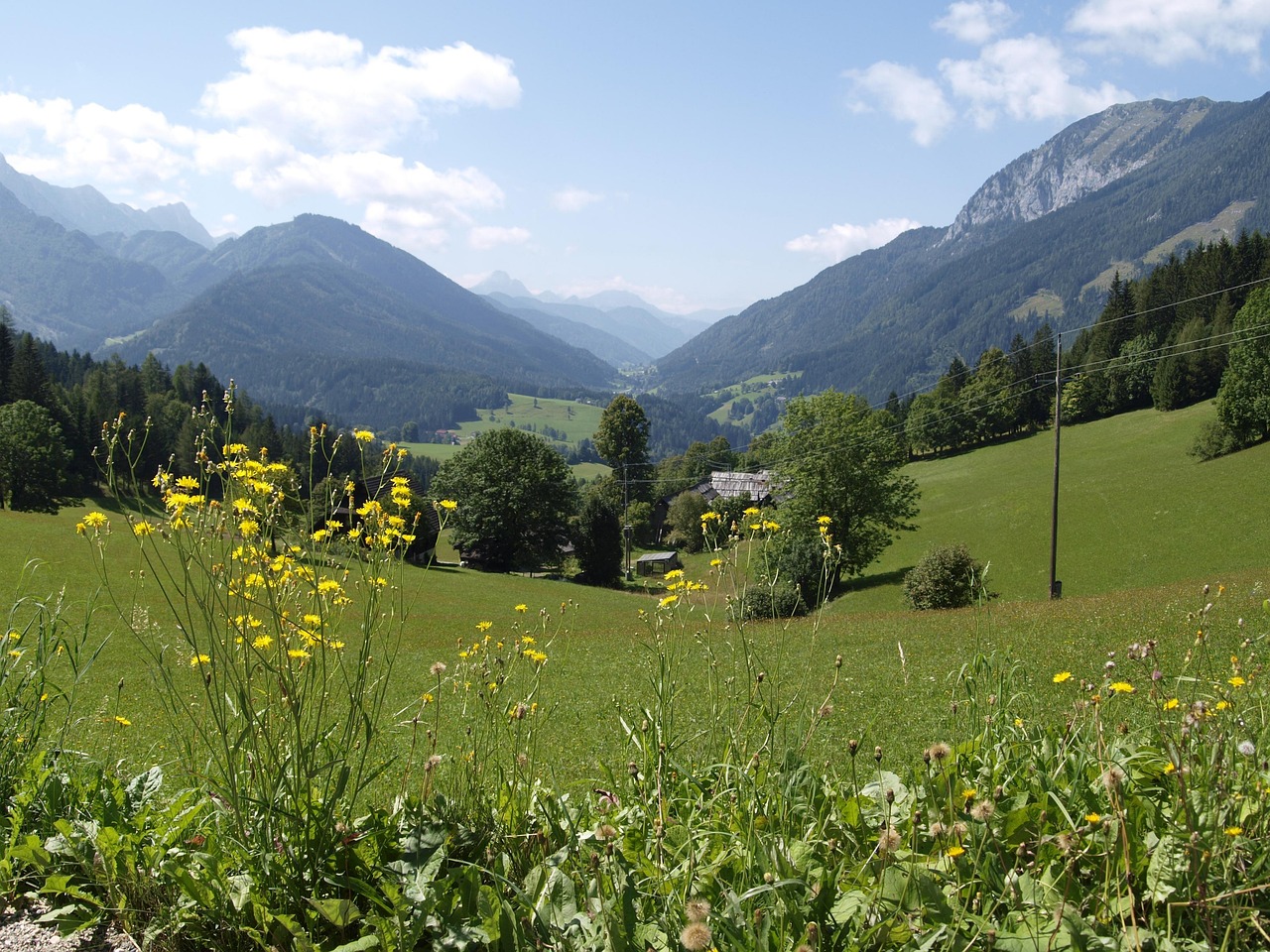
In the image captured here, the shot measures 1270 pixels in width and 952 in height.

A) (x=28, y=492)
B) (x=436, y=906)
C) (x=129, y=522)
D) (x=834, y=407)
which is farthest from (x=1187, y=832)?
(x=28, y=492)

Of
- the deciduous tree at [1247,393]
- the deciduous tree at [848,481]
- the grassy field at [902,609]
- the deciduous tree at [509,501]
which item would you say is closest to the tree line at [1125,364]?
the grassy field at [902,609]

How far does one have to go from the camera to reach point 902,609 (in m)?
29.6

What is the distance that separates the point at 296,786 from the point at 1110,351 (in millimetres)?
85161

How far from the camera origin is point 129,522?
2.72m

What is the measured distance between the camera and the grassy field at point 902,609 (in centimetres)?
→ 664

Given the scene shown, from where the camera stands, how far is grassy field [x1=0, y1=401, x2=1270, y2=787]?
664 centimetres

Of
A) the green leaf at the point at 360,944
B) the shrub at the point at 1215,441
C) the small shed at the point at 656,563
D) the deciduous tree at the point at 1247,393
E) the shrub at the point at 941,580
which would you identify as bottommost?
the small shed at the point at 656,563

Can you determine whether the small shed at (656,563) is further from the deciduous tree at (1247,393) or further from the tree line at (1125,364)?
the deciduous tree at (1247,393)

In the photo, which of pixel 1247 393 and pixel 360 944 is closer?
pixel 360 944

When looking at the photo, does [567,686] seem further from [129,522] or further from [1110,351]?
[1110,351]

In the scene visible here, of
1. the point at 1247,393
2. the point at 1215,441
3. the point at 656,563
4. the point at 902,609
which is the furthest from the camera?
the point at 656,563

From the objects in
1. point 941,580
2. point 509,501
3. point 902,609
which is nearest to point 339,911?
point 941,580

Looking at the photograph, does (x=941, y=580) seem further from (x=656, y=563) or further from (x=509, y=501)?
(x=656, y=563)

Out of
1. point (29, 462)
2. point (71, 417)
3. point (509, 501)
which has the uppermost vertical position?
point (71, 417)
